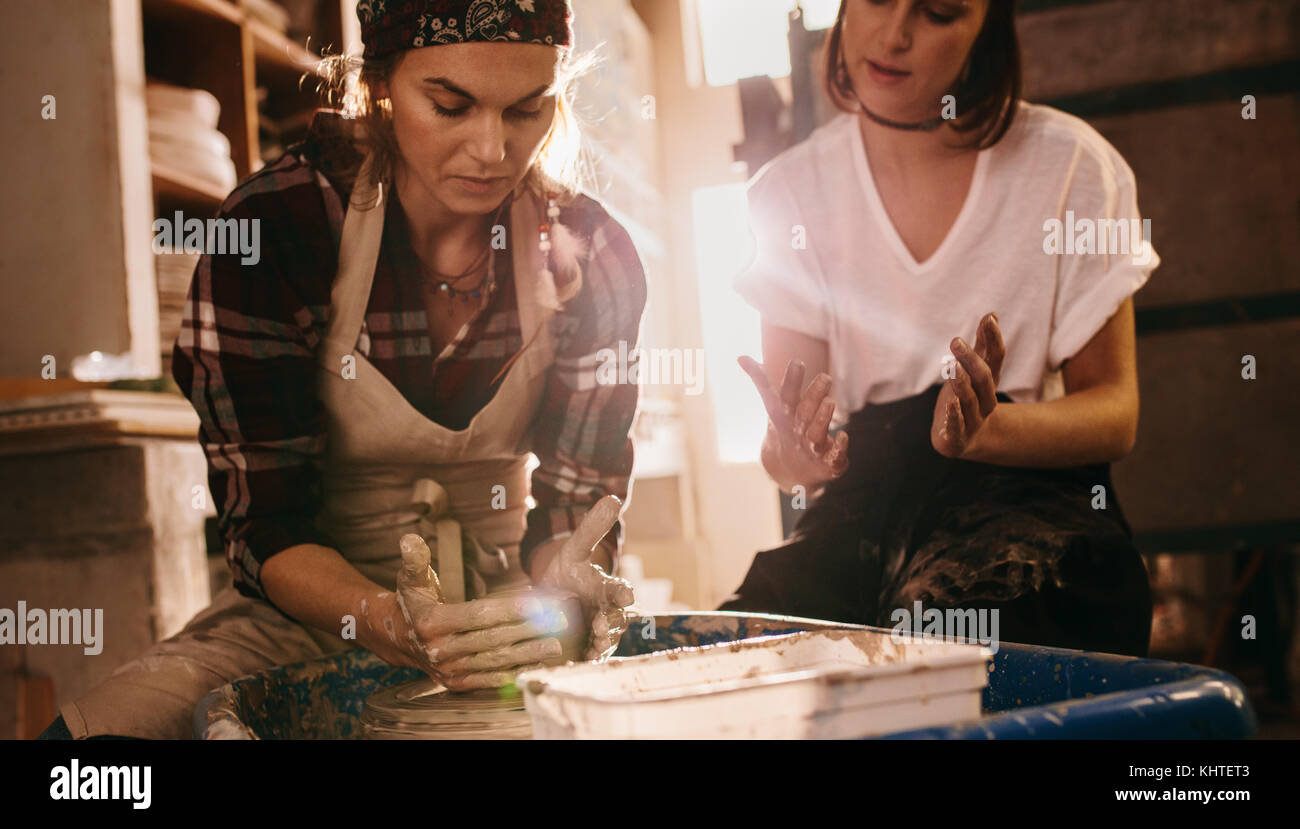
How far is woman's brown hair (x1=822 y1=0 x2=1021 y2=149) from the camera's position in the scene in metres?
1.52

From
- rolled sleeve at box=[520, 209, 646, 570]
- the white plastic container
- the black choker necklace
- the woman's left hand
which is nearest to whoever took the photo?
the white plastic container

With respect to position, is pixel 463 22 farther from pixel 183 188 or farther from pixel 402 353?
pixel 183 188

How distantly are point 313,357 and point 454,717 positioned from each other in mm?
590

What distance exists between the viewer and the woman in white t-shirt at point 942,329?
1245 mm

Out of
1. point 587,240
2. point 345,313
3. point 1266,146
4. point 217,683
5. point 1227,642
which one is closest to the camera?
point 217,683

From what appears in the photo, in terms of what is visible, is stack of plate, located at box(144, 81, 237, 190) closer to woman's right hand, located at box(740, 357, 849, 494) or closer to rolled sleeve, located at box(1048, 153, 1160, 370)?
woman's right hand, located at box(740, 357, 849, 494)

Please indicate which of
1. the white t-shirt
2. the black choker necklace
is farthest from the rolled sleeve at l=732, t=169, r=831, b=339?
the black choker necklace

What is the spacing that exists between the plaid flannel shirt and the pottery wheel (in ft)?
1.20

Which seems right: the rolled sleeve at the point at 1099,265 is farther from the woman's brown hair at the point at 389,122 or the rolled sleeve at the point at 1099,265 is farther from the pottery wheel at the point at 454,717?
the pottery wheel at the point at 454,717

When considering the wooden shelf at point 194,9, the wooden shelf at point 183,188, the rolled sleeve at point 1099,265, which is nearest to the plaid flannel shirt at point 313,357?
the rolled sleeve at point 1099,265
